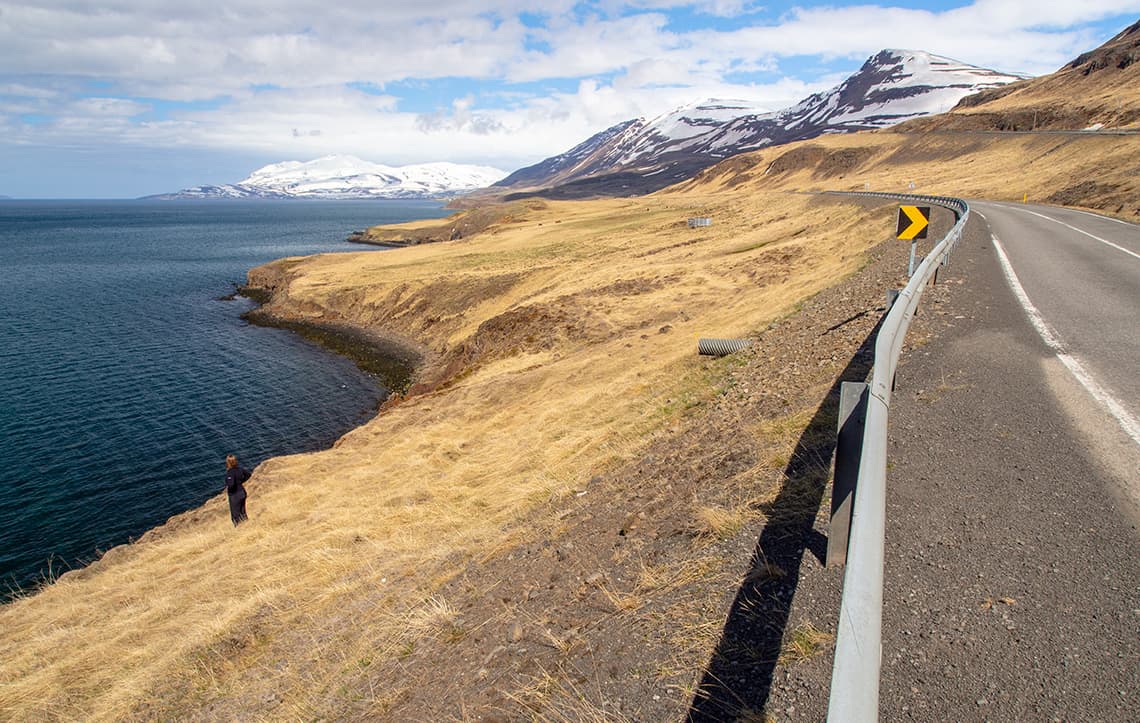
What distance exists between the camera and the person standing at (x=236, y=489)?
14016mm

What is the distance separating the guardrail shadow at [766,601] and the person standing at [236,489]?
12.8 m

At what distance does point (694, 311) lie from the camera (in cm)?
2667

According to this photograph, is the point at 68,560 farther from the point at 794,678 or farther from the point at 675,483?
the point at 794,678

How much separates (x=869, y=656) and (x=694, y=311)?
25094 millimetres

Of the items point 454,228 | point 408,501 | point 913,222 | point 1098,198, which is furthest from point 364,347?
point 454,228

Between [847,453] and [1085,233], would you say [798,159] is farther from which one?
[847,453]

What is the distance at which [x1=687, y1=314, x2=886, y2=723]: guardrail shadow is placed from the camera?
12.1ft

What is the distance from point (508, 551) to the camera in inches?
309

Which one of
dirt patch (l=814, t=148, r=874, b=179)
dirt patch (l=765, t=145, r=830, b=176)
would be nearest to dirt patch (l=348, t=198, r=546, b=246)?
dirt patch (l=765, t=145, r=830, b=176)

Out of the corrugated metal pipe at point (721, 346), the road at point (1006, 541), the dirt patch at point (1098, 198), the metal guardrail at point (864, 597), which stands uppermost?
the dirt patch at point (1098, 198)

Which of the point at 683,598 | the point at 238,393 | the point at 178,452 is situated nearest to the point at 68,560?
the point at 178,452

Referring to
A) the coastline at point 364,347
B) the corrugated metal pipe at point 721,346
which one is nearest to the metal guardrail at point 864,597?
the corrugated metal pipe at point 721,346

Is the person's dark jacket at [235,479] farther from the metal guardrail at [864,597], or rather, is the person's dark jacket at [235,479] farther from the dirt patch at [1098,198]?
the dirt patch at [1098,198]

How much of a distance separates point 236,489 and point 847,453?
14.3 metres
